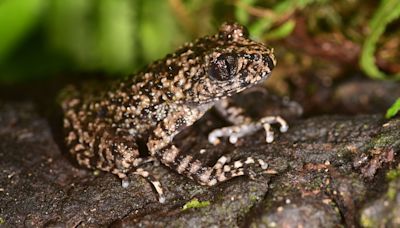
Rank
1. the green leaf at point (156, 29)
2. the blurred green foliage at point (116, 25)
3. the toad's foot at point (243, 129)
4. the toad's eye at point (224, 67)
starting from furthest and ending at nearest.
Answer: the green leaf at point (156, 29) < the blurred green foliage at point (116, 25) < the toad's foot at point (243, 129) < the toad's eye at point (224, 67)

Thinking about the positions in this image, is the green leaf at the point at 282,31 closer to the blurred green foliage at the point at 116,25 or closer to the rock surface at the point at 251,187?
the blurred green foliage at the point at 116,25

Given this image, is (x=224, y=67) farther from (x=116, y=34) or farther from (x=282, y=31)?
(x=116, y=34)

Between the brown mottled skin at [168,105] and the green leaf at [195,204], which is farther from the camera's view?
the brown mottled skin at [168,105]

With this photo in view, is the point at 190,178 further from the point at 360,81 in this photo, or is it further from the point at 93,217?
the point at 360,81

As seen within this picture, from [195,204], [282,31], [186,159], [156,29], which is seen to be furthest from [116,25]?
[195,204]

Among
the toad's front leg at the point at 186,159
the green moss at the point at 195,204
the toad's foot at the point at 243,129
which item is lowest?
the green moss at the point at 195,204

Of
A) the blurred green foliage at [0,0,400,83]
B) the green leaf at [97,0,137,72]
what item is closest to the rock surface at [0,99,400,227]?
the blurred green foliage at [0,0,400,83]

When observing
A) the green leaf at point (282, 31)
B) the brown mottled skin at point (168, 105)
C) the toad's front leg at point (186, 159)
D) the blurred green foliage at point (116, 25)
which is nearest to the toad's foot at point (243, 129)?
the brown mottled skin at point (168, 105)

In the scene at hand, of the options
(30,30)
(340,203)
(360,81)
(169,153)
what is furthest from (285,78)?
(30,30)
